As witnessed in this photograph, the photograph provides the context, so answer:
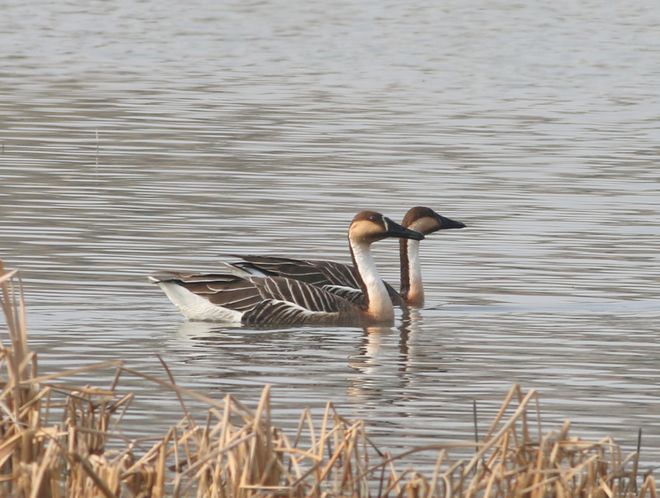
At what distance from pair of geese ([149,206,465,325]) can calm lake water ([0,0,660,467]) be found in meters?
0.25

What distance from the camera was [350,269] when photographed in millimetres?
16328

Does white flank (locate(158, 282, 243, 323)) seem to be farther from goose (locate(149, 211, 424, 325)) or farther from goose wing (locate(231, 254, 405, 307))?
goose wing (locate(231, 254, 405, 307))

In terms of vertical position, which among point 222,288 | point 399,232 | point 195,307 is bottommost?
point 195,307

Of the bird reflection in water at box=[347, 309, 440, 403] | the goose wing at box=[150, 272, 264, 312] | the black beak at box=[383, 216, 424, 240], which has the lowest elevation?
the bird reflection in water at box=[347, 309, 440, 403]

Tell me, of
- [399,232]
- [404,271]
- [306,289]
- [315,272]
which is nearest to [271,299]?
[306,289]

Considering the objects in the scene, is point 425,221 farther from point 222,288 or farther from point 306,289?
point 222,288

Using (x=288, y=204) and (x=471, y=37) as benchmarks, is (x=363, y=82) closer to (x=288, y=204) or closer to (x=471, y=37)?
(x=471, y=37)

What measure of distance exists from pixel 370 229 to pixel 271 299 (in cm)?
132

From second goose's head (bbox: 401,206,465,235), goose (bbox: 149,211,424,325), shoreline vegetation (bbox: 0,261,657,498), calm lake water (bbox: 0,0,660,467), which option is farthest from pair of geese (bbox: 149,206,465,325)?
shoreline vegetation (bbox: 0,261,657,498)

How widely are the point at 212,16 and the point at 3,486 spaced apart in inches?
1541

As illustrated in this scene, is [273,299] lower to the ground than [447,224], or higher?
lower

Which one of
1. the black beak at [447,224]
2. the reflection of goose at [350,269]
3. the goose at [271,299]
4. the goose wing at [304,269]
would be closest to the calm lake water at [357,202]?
the goose at [271,299]

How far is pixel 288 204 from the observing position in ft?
66.3

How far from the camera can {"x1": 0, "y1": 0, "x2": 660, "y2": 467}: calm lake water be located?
41.3 feet
